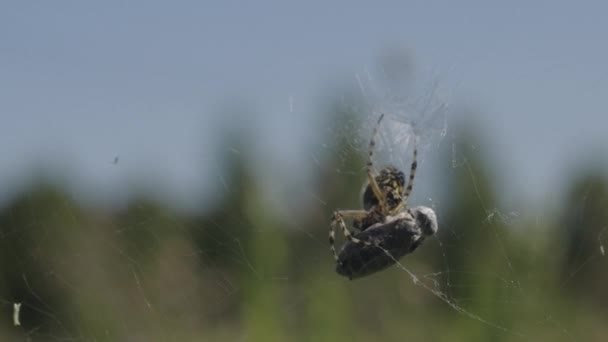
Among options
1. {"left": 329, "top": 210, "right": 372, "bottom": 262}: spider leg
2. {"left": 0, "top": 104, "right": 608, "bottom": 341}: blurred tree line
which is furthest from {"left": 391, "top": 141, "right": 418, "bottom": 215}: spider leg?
{"left": 0, "top": 104, "right": 608, "bottom": 341}: blurred tree line

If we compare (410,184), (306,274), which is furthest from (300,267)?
(410,184)

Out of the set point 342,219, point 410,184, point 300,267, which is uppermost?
point 410,184

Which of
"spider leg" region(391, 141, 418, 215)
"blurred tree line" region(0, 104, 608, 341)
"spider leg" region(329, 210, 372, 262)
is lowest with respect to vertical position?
"blurred tree line" region(0, 104, 608, 341)

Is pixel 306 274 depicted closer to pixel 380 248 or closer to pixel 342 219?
pixel 342 219

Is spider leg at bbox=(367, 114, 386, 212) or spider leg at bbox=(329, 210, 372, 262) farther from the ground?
spider leg at bbox=(367, 114, 386, 212)

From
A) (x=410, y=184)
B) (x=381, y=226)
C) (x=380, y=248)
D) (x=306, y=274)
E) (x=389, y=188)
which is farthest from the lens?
(x=306, y=274)

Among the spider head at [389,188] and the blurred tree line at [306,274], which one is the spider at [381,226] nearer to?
the spider head at [389,188]

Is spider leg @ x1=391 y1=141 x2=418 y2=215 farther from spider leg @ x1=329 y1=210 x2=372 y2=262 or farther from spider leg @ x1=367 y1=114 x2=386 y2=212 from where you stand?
spider leg @ x1=329 y1=210 x2=372 y2=262

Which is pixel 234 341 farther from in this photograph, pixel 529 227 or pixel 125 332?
pixel 529 227
